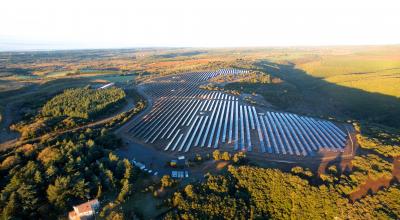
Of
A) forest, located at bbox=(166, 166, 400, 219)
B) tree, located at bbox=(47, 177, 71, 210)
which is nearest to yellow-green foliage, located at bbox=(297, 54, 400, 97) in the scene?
forest, located at bbox=(166, 166, 400, 219)

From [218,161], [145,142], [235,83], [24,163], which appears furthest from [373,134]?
[24,163]

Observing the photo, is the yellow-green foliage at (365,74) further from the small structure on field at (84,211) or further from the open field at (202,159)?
the small structure on field at (84,211)

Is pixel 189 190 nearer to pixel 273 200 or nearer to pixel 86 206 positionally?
pixel 273 200

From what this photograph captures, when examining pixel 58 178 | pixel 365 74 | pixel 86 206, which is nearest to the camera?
pixel 86 206

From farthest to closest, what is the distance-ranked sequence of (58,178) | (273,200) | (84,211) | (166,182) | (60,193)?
1. (166,182)
2. (58,178)
3. (273,200)
4. (60,193)
5. (84,211)

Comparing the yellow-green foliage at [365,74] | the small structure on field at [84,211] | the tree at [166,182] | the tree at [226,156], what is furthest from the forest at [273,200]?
the yellow-green foliage at [365,74]

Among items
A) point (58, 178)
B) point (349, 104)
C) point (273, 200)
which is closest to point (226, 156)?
point (273, 200)

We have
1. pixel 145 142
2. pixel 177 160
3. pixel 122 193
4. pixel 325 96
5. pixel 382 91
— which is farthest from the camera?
pixel 325 96

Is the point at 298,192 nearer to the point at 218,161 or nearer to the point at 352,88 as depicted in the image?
the point at 218,161
